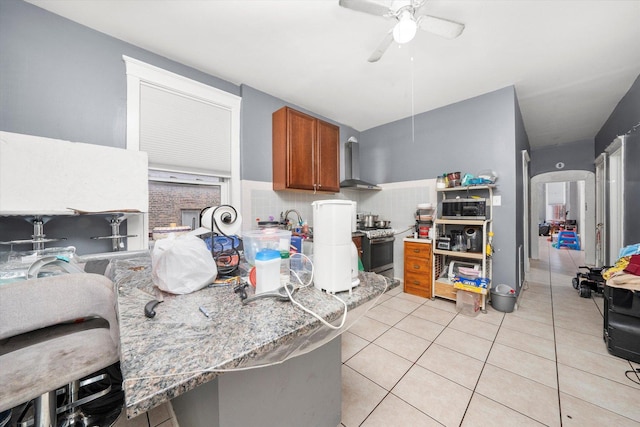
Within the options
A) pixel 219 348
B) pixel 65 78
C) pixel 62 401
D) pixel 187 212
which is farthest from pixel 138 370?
pixel 65 78

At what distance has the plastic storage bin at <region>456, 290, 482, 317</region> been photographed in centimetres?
251

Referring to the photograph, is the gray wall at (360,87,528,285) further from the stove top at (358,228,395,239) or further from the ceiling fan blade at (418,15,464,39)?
the ceiling fan blade at (418,15,464,39)

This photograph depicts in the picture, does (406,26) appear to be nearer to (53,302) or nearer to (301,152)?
(301,152)

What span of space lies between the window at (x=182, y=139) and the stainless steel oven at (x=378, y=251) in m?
1.79

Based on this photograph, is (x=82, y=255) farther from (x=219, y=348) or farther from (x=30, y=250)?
(x=219, y=348)

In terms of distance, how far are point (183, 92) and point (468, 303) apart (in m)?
3.78

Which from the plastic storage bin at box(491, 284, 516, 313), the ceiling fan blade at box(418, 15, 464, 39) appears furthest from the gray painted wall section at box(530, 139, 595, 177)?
the ceiling fan blade at box(418, 15, 464, 39)

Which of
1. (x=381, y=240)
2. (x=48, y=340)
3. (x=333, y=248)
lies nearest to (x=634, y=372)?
(x=381, y=240)

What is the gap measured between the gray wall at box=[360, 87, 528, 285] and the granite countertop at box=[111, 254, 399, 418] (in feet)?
8.76

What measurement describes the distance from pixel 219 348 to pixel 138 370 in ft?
0.50

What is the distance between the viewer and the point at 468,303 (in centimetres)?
256

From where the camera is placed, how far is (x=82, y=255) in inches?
70.5

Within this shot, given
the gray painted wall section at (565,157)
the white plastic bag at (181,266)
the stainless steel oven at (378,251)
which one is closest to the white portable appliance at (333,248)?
the white plastic bag at (181,266)

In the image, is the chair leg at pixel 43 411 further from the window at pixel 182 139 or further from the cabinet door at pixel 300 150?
the cabinet door at pixel 300 150
